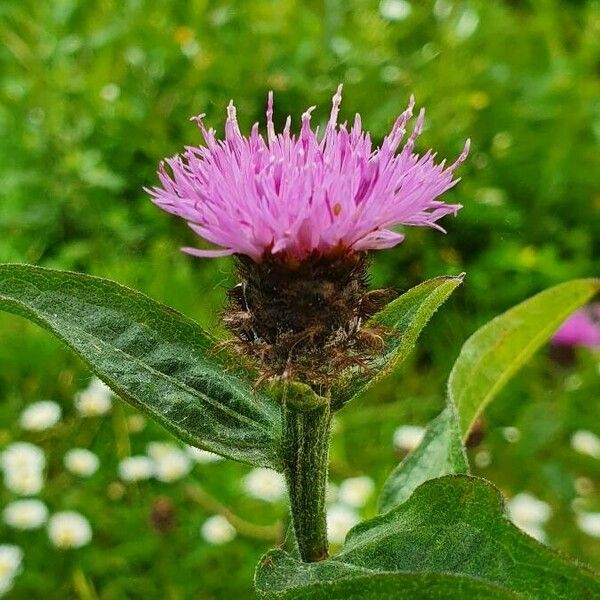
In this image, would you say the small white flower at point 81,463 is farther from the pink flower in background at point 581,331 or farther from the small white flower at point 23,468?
the pink flower in background at point 581,331

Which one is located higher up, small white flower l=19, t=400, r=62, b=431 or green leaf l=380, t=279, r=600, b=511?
green leaf l=380, t=279, r=600, b=511

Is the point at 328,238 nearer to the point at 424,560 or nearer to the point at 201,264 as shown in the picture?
the point at 424,560

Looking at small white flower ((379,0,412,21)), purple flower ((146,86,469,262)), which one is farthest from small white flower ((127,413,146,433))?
small white flower ((379,0,412,21))

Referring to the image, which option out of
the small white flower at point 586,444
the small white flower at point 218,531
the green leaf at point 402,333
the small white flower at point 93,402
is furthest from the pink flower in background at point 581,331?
the green leaf at point 402,333

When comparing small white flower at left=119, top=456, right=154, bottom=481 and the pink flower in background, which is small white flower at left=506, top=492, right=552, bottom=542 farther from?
small white flower at left=119, top=456, right=154, bottom=481

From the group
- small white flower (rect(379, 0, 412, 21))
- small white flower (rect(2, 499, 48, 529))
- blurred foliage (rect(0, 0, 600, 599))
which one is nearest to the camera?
small white flower (rect(2, 499, 48, 529))

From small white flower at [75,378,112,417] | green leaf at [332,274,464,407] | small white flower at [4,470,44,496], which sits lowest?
small white flower at [4,470,44,496]

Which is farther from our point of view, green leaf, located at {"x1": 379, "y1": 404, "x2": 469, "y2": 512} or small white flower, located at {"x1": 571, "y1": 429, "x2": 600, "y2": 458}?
small white flower, located at {"x1": 571, "y1": 429, "x2": 600, "y2": 458}

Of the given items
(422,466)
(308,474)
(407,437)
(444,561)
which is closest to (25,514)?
(407,437)
